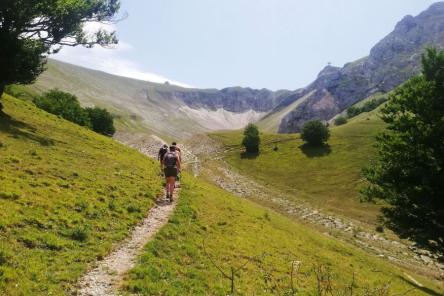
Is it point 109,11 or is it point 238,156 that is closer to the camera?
point 109,11

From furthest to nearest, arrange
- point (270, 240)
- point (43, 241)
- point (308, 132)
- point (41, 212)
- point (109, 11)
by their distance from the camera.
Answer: point (308, 132)
point (109, 11)
point (270, 240)
point (41, 212)
point (43, 241)

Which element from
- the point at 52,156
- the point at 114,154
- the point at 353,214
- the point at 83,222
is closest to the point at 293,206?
the point at 353,214

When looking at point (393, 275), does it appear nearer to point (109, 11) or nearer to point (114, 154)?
point (114, 154)

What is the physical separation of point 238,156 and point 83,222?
78.1 meters

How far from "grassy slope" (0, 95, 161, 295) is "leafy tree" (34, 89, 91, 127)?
29.4m

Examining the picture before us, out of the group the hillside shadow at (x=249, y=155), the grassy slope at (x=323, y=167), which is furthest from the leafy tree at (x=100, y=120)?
the hillside shadow at (x=249, y=155)

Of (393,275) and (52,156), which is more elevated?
(52,156)

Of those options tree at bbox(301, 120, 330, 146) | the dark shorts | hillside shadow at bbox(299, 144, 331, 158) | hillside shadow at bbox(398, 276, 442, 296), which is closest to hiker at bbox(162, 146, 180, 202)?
the dark shorts

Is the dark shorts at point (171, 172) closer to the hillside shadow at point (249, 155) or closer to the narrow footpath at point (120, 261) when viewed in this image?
the narrow footpath at point (120, 261)

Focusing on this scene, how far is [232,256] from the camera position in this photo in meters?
20.7

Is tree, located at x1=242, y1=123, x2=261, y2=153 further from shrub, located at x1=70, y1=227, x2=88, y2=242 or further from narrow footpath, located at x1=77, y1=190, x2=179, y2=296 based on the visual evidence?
shrub, located at x1=70, y1=227, x2=88, y2=242

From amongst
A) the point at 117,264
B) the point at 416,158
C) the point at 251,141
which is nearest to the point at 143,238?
the point at 117,264

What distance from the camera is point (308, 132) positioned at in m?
96.4

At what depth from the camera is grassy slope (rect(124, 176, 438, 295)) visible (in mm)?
16094
